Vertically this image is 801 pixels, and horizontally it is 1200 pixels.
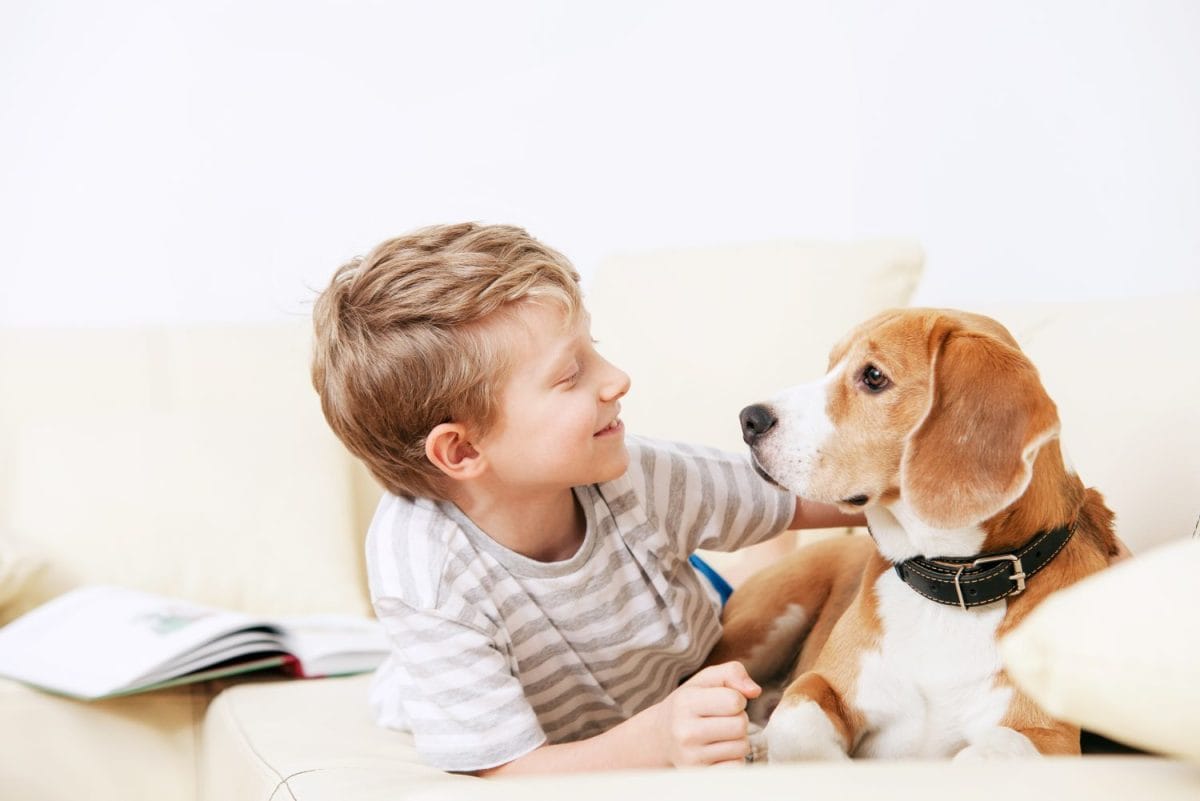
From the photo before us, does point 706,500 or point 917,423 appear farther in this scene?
point 706,500

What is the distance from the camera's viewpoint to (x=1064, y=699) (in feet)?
2.17

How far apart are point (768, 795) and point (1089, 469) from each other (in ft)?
3.15

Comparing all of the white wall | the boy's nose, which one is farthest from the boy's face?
the white wall

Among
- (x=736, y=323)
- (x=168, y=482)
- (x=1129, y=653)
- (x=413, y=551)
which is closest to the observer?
(x=1129, y=653)

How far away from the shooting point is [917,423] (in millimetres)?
1219

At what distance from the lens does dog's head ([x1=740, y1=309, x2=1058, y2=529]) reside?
1145 millimetres

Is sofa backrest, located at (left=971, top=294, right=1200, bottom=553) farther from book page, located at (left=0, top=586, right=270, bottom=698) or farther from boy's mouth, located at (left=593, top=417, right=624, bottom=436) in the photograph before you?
book page, located at (left=0, top=586, right=270, bottom=698)

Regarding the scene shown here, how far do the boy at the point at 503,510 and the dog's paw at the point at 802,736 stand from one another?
0.12 metres

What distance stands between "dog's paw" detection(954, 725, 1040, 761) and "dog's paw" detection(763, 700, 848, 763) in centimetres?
13

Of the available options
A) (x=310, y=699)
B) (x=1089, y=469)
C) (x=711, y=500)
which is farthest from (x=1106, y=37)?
(x=310, y=699)

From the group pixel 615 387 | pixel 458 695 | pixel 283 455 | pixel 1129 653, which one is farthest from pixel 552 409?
pixel 283 455

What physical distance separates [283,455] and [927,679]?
57.8 inches

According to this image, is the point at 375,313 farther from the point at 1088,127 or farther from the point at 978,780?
the point at 1088,127

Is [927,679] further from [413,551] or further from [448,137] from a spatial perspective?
[448,137]
